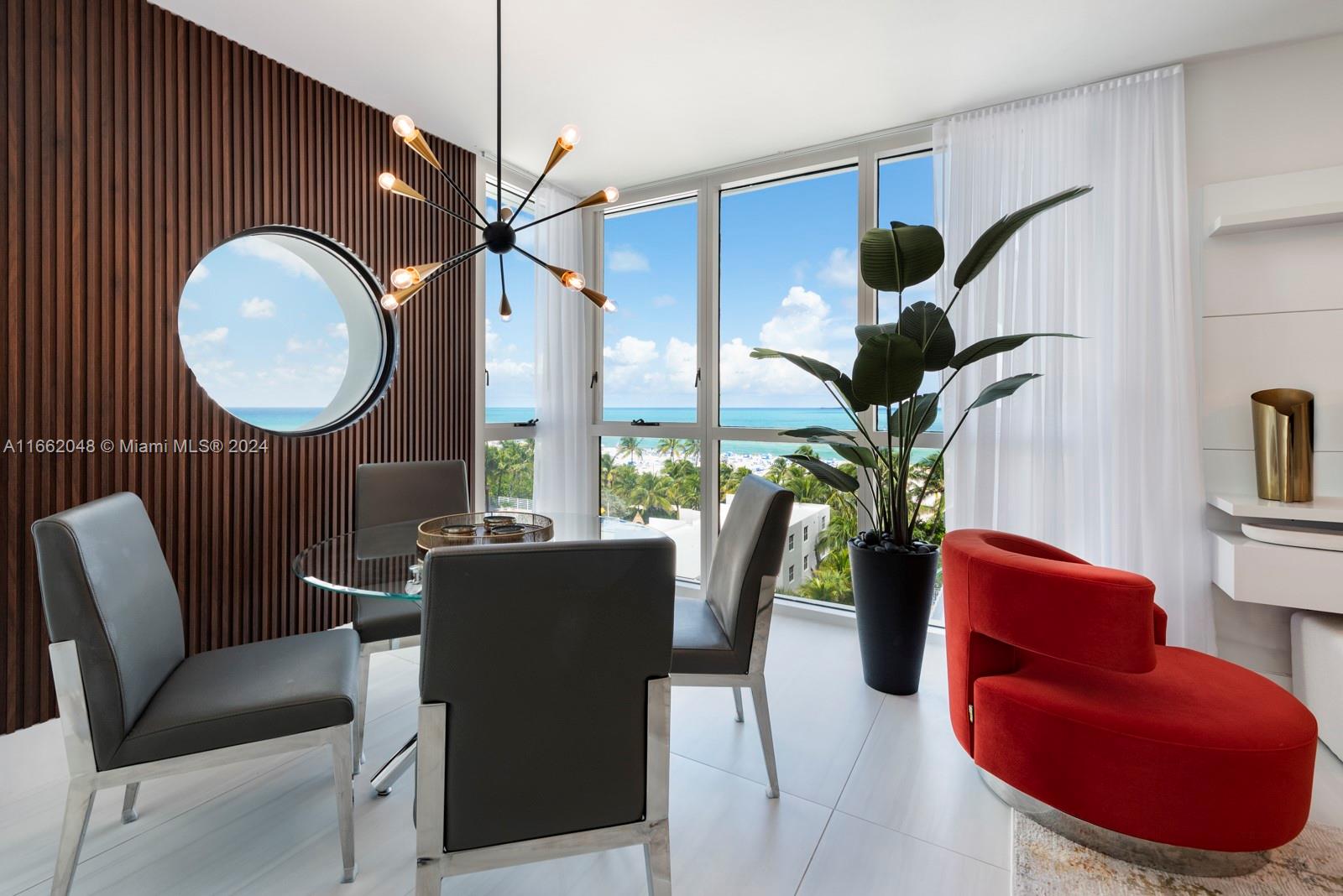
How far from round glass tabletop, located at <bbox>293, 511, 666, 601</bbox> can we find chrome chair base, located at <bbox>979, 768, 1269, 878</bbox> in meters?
1.37

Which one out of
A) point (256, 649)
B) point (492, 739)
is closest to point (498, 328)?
point (256, 649)

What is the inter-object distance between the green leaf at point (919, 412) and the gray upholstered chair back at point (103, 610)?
253 centimetres

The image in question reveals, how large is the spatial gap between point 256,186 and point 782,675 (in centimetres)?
317

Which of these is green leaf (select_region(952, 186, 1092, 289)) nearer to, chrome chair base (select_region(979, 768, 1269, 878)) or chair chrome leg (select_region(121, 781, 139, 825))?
chrome chair base (select_region(979, 768, 1269, 878))

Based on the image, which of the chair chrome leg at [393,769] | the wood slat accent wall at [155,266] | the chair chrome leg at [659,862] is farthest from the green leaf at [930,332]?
the wood slat accent wall at [155,266]

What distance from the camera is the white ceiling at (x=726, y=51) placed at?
7.14 ft

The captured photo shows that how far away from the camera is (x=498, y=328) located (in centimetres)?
456

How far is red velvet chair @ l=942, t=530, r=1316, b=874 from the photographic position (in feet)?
4.54

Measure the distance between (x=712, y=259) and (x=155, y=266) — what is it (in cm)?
269

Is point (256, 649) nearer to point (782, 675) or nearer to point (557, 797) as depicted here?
point (557, 797)

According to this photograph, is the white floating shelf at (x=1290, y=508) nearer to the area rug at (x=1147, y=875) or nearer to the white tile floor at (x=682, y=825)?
the white tile floor at (x=682, y=825)

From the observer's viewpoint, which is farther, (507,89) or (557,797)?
(507,89)

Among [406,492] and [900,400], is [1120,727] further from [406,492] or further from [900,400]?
[406,492]

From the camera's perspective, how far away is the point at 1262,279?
240cm
